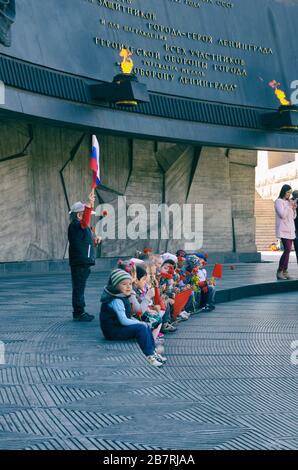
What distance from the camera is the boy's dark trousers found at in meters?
10.8

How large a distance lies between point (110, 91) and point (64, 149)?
265 centimetres

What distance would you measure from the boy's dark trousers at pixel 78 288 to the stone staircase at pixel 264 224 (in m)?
30.2

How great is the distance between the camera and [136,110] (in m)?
19.7

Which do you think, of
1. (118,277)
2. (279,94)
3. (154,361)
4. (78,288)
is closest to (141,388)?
(154,361)

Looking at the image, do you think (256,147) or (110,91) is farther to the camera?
(256,147)

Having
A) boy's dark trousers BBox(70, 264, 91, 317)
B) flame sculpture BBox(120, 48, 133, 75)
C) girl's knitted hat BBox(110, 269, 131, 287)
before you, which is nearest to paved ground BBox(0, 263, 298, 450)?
boy's dark trousers BBox(70, 264, 91, 317)

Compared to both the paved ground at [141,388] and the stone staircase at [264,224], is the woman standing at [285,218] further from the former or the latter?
the stone staircase at [264,224]

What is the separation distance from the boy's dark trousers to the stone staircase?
30.2 metres

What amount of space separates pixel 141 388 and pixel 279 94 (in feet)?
58.4

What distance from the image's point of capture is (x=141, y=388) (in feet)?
22.3

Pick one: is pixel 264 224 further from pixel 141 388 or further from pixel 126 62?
pixel 141 388

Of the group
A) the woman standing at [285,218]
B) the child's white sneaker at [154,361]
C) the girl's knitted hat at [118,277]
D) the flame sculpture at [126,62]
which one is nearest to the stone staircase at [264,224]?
the flame sculpture at [126,62]

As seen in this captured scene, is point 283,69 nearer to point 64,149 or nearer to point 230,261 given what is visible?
point 230,261
